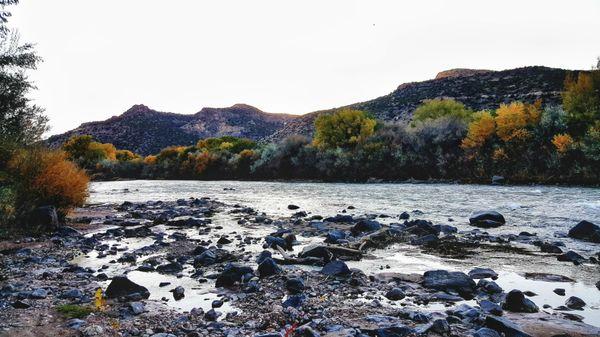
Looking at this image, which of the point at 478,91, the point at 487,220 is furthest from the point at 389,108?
the point at 487,220

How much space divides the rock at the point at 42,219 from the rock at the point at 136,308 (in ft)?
27.0

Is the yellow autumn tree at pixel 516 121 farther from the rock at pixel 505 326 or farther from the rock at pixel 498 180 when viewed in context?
the rock at pixel 505 326

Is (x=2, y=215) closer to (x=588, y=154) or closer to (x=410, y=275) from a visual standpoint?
(x=410, y=275)

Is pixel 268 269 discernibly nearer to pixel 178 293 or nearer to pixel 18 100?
pixel 178 293

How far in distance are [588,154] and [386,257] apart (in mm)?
24258

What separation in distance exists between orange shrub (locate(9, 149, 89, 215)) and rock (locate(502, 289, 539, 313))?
1240 centimetres

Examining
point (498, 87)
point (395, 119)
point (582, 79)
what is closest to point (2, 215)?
point (582, 79)

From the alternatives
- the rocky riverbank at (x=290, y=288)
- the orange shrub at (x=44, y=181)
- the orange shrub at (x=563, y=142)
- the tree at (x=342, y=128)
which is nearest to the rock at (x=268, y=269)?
the rocky riverbank at (x=290, y=288)

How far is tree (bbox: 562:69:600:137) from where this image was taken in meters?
29.0

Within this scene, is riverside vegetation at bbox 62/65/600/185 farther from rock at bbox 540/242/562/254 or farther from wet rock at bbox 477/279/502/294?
rock at bbox 540/242/562/254

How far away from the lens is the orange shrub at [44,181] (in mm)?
12094

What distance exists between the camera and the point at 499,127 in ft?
107

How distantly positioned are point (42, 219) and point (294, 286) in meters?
9.59

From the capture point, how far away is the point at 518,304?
16.0ft
